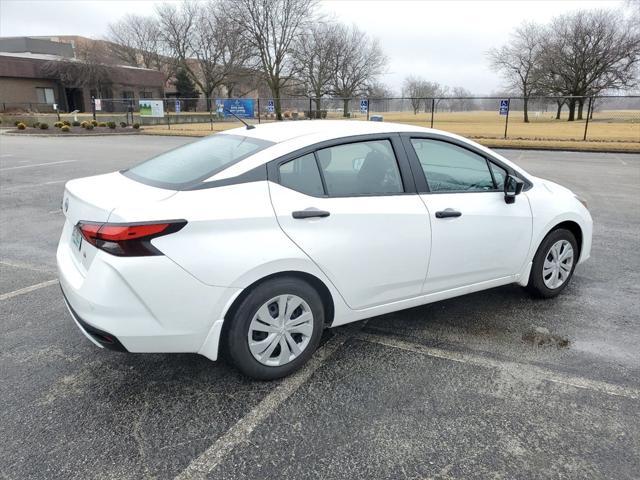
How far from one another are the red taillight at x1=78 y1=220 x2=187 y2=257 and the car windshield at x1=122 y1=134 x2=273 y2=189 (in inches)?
14.4

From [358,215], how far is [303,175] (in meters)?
0.42

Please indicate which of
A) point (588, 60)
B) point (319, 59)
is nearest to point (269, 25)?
point (319, 59)

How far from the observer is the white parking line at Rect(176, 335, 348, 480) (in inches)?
91.4

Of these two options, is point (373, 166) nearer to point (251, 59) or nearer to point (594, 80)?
point (251, 59)

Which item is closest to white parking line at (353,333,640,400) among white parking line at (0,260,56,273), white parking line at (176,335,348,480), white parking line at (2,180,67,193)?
white parking line at (176,335,348,480)

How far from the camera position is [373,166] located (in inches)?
131

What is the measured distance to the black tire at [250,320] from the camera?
275 centimetres

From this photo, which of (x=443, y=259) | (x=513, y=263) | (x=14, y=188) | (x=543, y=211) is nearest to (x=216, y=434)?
(x=443, y=259)

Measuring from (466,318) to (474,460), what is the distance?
1676mm

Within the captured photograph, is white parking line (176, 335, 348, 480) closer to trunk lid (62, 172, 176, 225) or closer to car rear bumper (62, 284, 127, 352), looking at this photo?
car rear bumper (62, 284, 127, 352)

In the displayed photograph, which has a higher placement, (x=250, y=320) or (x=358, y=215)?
(x=358, y=215)

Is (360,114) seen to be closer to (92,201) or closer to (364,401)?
(92,201)

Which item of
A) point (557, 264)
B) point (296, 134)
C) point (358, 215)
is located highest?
point (296, 134)

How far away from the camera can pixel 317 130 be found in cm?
328
